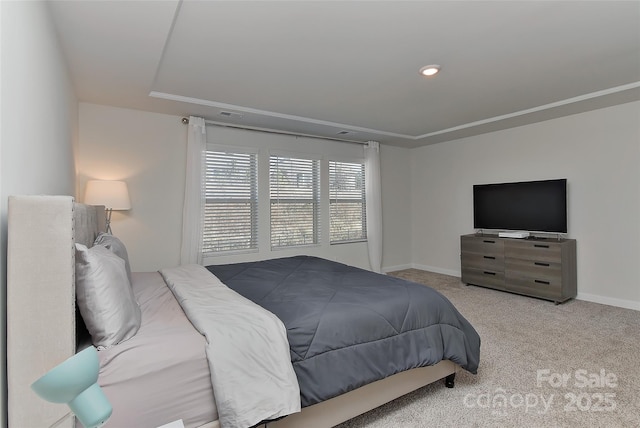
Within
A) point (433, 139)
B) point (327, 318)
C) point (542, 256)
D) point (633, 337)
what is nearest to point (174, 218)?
point (327, 318)

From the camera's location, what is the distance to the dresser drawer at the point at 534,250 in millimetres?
3885

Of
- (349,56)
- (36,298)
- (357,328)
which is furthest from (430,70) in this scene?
(36,298)

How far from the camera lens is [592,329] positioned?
3123 mm

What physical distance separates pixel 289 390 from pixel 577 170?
14.8 ft

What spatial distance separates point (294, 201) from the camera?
4863 mm

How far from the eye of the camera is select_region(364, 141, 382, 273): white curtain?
5426 mm

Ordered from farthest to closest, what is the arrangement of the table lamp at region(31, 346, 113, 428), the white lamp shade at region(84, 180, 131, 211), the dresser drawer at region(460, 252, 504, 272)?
the dresser drawer at region(460, 252, 504, 272), the white lamp shade at region(84, 180, 131, 211), the table lamp at region(31, 346, 113, 428)

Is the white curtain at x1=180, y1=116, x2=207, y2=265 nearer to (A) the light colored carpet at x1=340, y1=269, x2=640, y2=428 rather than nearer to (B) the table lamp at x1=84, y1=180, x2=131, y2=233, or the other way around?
(B) the table lamp at x1=84, y1=180, x2=131, y2=233

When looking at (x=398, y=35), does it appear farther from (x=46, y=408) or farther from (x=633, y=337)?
(x=633, y=337)

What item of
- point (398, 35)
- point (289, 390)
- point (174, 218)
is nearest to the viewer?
point (289, 390)

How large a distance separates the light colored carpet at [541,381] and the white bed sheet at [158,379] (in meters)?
0.95

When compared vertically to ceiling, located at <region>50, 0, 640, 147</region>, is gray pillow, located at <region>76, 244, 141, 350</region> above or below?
below

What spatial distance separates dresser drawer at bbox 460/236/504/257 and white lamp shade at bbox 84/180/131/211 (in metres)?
4.44

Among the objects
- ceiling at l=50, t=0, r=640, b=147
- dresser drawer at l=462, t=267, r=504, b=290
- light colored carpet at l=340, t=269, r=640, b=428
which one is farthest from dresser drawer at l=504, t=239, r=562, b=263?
ceiling at l=50, t=0, r=640, b=147
